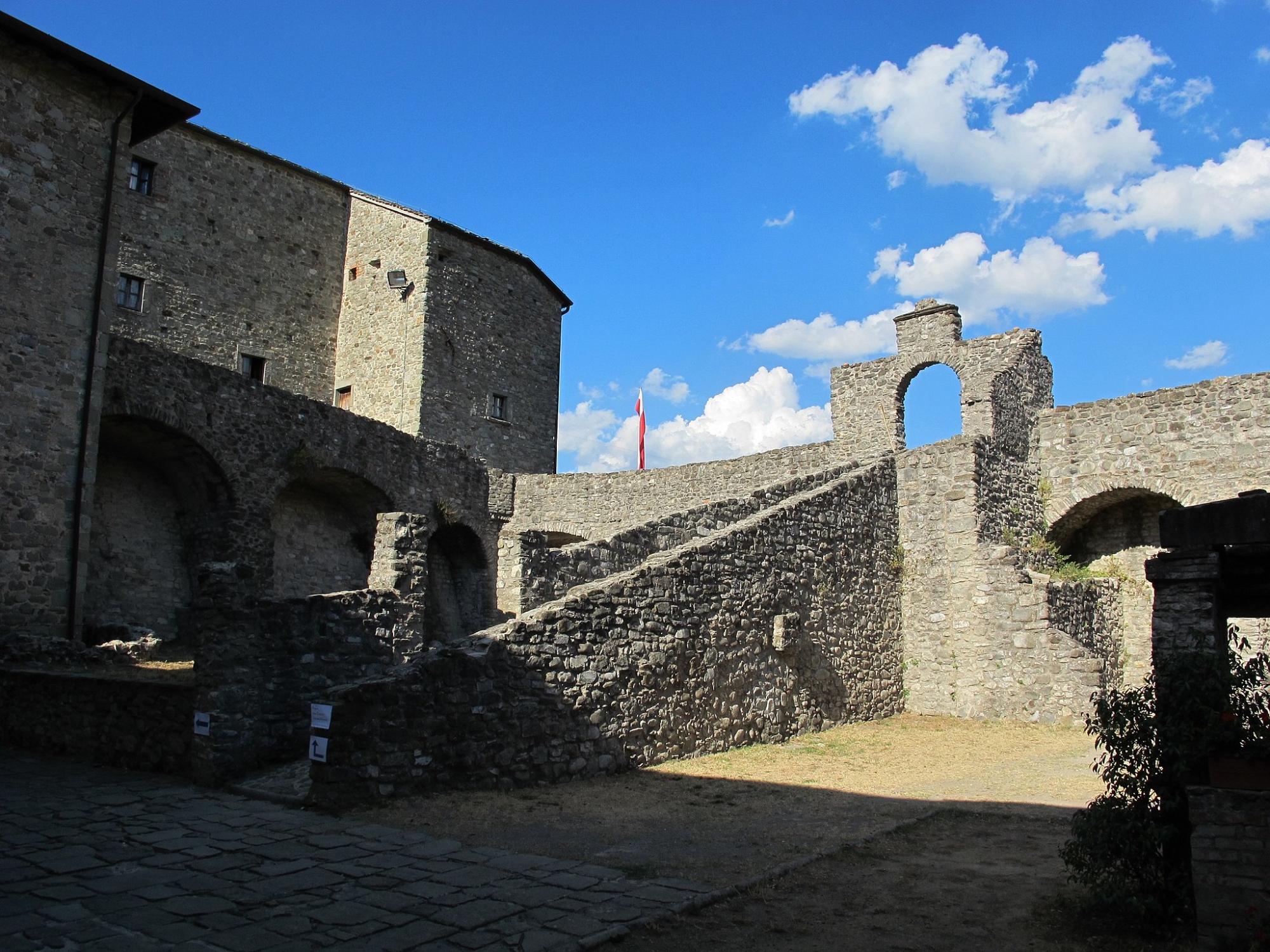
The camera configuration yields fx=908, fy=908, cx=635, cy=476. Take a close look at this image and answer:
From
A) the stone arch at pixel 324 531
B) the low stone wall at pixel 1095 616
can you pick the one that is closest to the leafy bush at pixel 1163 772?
the low stone wall at pixel 1095 616

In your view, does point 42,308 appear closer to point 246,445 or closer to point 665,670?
point 246,445

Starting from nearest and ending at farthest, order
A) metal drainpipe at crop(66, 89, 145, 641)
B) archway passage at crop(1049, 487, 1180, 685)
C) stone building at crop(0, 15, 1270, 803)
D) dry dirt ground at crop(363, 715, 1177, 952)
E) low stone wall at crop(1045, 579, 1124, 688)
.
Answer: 1. dry dirt ground at crop(363, 715, 1177, 952)
2. stone building at crop(0, 15, 1270, 803)
3. metal drainpipe at crop(66, 89, 145, 641)
4. low stone wall at crop(1045, 579, 1124, 688)
5. archway passage at crop(1049, 487, 1180, 685)

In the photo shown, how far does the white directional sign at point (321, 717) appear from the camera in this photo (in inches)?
291

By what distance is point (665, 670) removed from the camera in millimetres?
10109

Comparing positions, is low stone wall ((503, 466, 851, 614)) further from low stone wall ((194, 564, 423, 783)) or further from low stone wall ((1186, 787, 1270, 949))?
low stone wall ((1186, 787, 1270, 949))

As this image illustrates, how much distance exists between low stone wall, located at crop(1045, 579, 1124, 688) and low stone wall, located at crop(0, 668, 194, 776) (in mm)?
11522

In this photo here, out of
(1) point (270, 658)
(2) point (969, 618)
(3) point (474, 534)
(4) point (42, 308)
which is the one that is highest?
(4) point (42, 308)

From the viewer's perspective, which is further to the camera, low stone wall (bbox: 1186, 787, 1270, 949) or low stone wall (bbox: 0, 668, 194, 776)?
low stone wall (bbox: 0, 668, 194, 776)

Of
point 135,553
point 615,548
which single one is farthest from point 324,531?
point 615,548

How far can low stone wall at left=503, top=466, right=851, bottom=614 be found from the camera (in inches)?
433

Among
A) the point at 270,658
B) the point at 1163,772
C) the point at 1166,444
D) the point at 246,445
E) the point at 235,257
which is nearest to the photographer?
the point at 1163,772

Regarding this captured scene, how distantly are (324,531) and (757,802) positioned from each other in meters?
13.1

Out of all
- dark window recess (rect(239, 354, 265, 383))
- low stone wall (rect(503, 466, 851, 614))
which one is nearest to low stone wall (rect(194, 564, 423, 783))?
low stone wall (rect(503, 466, 851, 614))

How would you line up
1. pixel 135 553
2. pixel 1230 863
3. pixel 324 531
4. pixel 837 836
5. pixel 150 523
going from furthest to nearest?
pixel 324 531
pixel 150 523
pixel 135 553
pixel 837 836
pixel 1230 863
